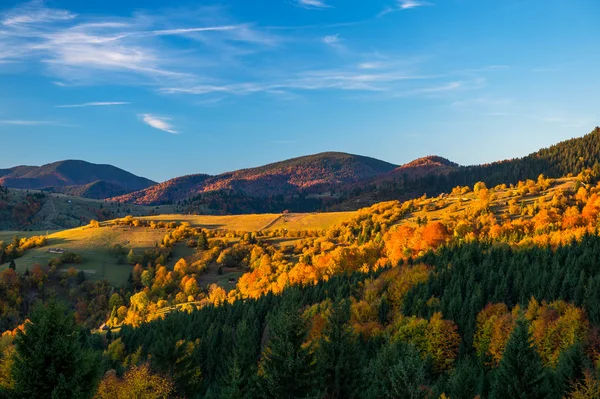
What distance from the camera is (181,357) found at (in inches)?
2554

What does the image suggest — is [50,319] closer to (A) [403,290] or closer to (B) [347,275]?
(A) [403,290]

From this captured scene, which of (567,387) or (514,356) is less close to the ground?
(514,356)

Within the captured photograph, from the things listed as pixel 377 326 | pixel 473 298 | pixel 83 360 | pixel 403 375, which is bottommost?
pixel 377 326

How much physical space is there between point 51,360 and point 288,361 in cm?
2078

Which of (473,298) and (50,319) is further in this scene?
(473,298)

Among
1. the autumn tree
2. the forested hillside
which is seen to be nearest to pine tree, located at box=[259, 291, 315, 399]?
the forested hillside

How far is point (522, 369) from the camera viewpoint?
45688 mm

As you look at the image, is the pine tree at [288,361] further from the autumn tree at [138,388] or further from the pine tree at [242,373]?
the autumn tree at [138,388]

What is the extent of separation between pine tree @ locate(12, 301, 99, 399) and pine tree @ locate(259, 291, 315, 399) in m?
16.9

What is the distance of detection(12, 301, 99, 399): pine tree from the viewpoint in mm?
29203

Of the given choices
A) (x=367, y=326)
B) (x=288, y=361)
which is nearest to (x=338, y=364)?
(x=288, y=361)

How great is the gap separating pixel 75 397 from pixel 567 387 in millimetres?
60411

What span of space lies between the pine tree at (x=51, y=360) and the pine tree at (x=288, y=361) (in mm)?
16874

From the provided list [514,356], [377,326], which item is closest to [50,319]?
[514,356]
